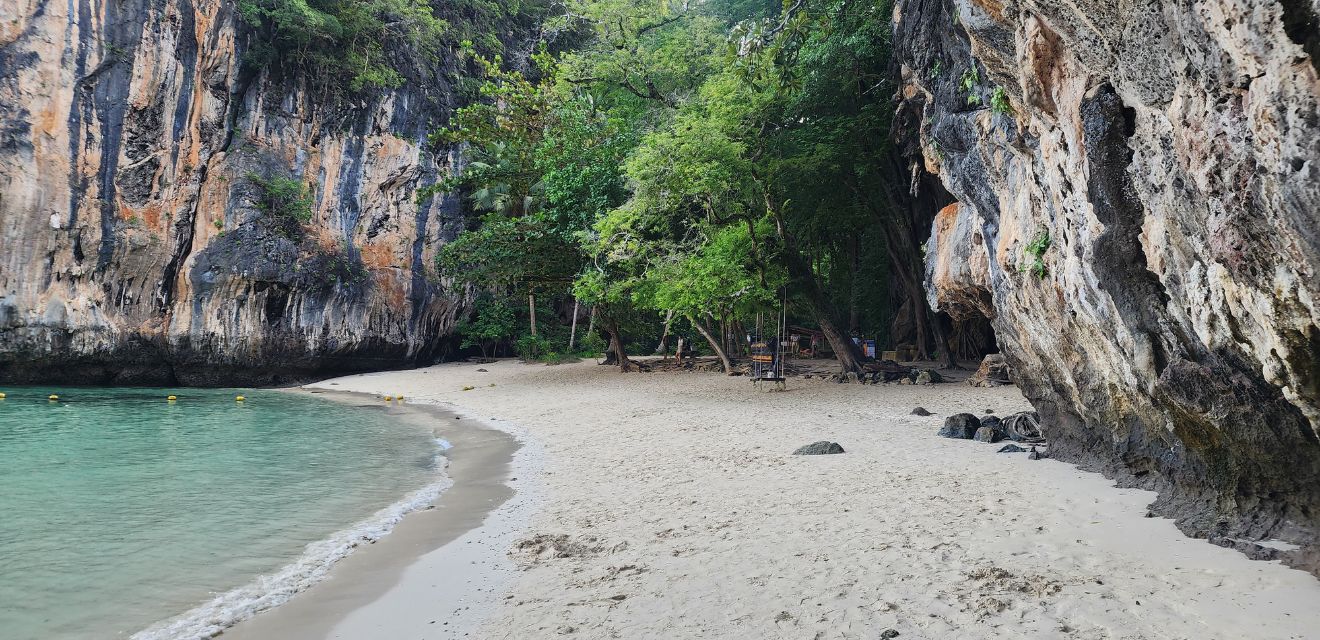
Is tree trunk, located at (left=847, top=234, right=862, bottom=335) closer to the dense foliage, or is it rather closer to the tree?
the dense foliage

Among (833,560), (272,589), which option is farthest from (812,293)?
(272,589)

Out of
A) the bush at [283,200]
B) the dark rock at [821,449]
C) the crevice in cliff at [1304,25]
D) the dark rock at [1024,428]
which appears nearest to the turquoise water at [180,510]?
the dark rock at [821,449]

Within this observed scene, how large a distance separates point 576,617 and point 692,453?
15.4 ft

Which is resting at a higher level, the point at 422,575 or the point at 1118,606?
the point at 1118,606

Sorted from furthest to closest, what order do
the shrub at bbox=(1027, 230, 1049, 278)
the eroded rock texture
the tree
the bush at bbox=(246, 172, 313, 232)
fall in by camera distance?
the tree < the bush at bbox=(246, 172, 313, 232) < the eroded rock texture < the shrub at bbox=(1027, 230, 1049, 278)

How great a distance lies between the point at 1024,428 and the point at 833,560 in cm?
543

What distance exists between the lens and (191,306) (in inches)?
793

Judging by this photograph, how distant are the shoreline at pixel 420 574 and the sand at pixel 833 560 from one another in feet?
0.10

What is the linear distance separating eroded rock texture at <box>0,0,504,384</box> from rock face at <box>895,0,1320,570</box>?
829 inches

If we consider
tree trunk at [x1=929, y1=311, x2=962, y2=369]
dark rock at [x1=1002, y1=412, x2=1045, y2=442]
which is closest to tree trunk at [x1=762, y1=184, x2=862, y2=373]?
tree trunk at [x1=929, y1=311, x2=962, y2=369]

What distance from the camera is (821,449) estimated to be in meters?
7.62

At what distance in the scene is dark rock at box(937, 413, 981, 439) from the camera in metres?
8.54

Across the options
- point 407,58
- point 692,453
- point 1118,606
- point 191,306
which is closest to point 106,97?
point 191,306

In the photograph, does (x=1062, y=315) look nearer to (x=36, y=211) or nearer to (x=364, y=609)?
(x=364, y=609)
